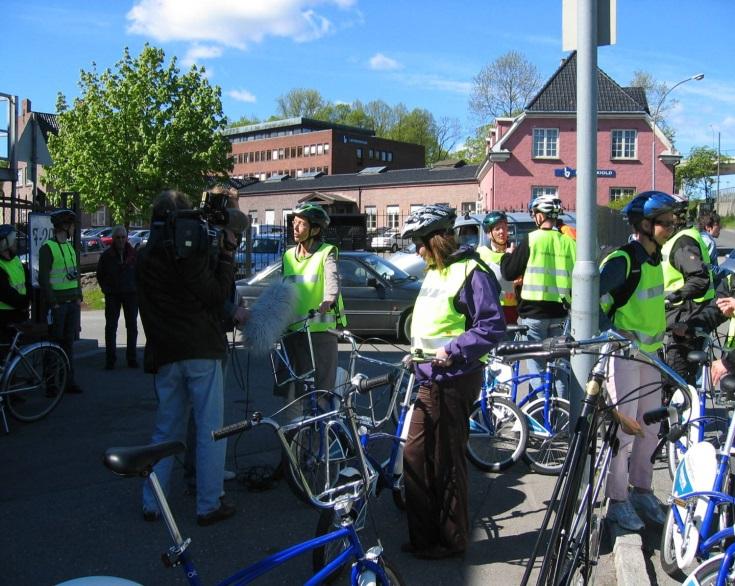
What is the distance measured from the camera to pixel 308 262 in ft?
18.2

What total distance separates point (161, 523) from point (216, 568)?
770mm

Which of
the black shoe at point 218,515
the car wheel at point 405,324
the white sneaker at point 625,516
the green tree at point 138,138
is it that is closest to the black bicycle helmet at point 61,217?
the black shoe at point 218,515

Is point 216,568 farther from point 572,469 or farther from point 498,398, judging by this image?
point 498,398

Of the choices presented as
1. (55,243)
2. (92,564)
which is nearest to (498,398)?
(92,564)

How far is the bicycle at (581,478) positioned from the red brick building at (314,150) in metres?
78.7

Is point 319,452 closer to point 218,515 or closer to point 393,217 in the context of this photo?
point 218,515

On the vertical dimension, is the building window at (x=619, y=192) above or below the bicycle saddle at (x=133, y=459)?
above

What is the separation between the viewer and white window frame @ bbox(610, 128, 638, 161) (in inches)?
1711

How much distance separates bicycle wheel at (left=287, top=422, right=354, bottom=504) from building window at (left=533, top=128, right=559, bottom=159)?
42.5m

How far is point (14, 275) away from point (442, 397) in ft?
17.4

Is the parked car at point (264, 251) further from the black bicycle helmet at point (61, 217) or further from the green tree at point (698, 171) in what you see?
the green tree at point (698, 171)

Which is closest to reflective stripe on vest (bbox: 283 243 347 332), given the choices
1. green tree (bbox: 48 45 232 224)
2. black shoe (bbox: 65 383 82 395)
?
black shoe (bbox: 65 383 82 395)

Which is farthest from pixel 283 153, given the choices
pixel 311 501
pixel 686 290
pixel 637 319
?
pixel 311 501

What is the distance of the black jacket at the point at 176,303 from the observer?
439 centimetres
